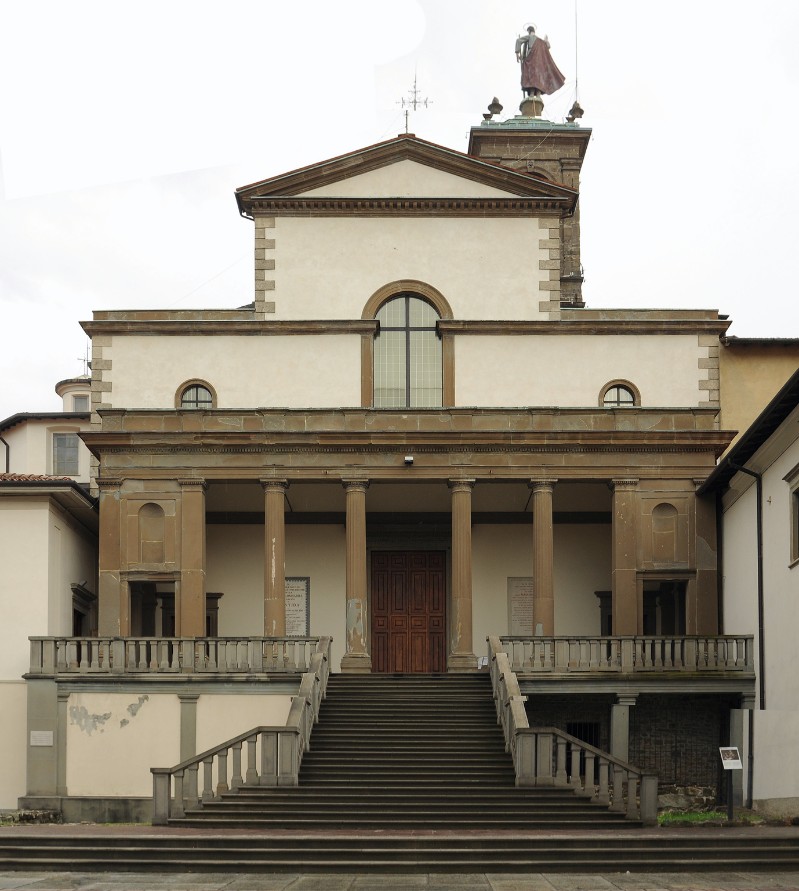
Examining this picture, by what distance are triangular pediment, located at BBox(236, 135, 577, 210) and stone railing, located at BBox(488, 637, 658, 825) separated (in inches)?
538

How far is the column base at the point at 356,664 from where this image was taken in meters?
33.8

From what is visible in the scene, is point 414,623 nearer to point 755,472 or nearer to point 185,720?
point 185,720

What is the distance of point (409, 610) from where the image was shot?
129 ft

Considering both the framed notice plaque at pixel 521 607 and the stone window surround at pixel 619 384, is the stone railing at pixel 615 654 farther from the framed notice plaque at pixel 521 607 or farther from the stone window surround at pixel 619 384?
the stone window surround at pixel 619 384

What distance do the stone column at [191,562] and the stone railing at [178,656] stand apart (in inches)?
70.9

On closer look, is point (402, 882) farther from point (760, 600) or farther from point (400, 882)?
point (760, 600)

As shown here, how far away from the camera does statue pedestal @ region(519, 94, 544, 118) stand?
192 ft

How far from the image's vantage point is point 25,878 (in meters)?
21.7

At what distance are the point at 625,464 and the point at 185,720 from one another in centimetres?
1135

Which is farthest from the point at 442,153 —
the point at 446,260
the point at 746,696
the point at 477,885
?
the point at 477,885

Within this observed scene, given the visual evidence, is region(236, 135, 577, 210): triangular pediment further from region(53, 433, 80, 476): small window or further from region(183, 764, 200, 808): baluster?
region(53, 433, 80, 476): small window

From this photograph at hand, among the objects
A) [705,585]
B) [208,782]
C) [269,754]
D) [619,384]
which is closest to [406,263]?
[619,384]

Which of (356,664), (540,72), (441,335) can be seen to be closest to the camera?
(356,664)

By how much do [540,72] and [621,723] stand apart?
1311 inches
